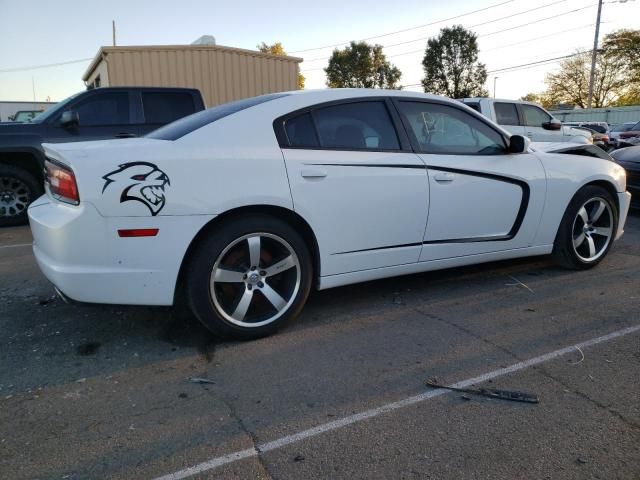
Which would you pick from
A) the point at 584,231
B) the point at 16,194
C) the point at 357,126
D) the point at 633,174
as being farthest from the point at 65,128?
the point at 633,174

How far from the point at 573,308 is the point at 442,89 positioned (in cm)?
5681

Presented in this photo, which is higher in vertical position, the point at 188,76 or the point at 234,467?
the point at 188,76

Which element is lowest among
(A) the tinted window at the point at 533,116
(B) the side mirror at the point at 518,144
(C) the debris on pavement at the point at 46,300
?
(C) the debris on pavement at the point at 46,300

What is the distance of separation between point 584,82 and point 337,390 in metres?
61.6

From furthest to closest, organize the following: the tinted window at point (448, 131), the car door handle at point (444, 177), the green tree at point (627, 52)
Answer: the green tree at point (627, 52)
the tinted window at point (448, 131)
the car door handle at point (444, 177)

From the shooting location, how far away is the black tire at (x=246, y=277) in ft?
10.0

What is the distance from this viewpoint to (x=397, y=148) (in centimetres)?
370

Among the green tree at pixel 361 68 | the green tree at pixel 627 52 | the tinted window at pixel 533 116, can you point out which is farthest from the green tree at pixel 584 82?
the tinted window at pixel 533 116

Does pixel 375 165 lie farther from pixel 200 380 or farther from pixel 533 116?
pixel 533 116

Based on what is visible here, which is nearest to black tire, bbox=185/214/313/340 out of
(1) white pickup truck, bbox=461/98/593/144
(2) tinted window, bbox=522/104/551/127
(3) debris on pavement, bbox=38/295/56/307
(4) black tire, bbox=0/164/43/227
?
(3) debris on pavement, bbox=38/295/56/307

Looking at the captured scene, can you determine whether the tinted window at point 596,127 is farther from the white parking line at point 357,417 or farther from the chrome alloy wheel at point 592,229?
the white parking line at point 357,417

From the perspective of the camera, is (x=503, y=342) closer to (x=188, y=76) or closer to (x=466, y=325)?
(x=466, y=325)

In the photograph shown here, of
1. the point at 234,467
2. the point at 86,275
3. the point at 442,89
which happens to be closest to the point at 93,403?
the point at 86,275

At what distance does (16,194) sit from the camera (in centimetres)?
712
